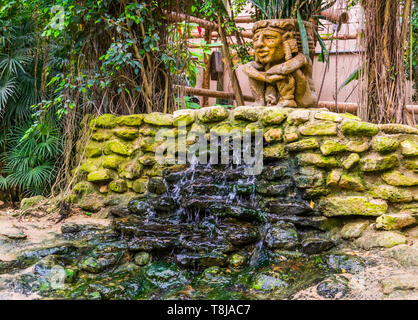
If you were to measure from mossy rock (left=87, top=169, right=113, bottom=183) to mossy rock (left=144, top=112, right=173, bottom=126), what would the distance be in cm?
63

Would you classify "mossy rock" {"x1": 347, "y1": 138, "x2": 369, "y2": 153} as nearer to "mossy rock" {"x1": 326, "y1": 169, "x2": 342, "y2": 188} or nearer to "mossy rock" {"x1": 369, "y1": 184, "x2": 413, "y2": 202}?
"mossy rock" {"x1": 326, "y1": 169, "x2": 342, "y2": 188}

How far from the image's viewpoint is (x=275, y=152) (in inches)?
131

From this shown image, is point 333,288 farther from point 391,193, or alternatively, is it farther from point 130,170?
point 130,170

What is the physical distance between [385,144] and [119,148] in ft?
7.92

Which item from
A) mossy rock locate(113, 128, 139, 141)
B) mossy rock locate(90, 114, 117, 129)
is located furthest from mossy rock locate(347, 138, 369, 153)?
mossy rock locate(90, 114, 117, 129)

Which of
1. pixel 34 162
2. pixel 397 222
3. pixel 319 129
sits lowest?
pixel 397 222

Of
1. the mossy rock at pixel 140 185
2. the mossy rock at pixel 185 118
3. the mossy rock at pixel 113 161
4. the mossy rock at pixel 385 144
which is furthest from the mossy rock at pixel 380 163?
the mossy rock at pixel 113 161

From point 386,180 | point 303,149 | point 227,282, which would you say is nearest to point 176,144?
point 303,149

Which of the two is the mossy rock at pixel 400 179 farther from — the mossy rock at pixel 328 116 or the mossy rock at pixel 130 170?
the mossy rock at pixel 130 170

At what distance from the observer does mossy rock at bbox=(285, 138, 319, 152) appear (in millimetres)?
3150

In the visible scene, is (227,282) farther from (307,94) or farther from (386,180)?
(307,94)

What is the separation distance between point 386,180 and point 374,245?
503 millimetres

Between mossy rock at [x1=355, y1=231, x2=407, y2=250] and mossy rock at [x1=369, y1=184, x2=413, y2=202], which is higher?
mossy rock at [x1=369, y1=184, x2=413, y2=202]

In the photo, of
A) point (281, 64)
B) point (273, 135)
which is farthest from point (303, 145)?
point (281, 64)
